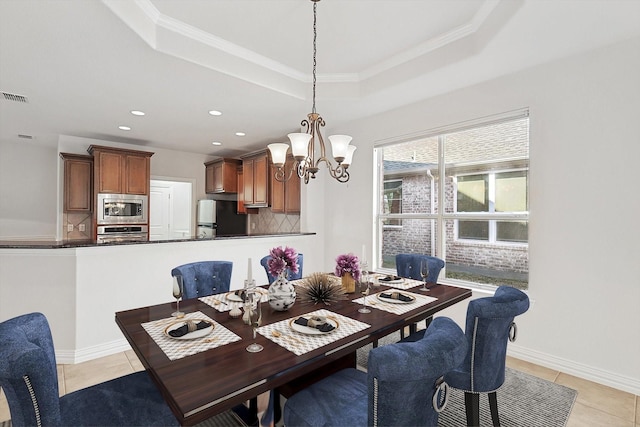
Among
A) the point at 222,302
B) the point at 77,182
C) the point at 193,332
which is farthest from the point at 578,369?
the point at 77,182

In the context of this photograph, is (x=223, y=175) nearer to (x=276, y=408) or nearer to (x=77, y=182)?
(x=77, y=182)

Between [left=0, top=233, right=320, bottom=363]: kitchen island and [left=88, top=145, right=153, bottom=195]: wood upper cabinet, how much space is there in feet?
6.84

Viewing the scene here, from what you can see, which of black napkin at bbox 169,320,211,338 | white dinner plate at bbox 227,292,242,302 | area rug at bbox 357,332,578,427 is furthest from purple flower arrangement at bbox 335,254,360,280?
black napkin at bbox 169,320,211,338

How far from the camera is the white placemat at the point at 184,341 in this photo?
1.27m

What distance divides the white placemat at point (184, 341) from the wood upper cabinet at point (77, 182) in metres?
4.38

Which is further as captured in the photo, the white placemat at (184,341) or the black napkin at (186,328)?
the black napkin at (186,328)

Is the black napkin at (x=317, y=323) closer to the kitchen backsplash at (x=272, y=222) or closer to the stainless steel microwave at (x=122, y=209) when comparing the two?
the kitchen backsplash at (x=272, y=222)

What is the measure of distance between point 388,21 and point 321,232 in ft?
9.23

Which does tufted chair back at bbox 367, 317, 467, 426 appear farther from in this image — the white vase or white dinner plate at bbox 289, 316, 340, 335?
the white vase

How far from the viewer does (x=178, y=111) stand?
372 cm

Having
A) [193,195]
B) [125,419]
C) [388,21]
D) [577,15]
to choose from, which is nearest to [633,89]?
[577,15]

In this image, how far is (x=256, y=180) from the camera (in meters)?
5.36

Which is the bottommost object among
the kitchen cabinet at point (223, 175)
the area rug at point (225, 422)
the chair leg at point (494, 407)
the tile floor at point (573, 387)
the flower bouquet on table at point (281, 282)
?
the area rug at point (225, 422)

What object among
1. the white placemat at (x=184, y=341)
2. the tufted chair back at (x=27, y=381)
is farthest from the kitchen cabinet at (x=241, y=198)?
the tufted chair back at (x=27, y=381)
